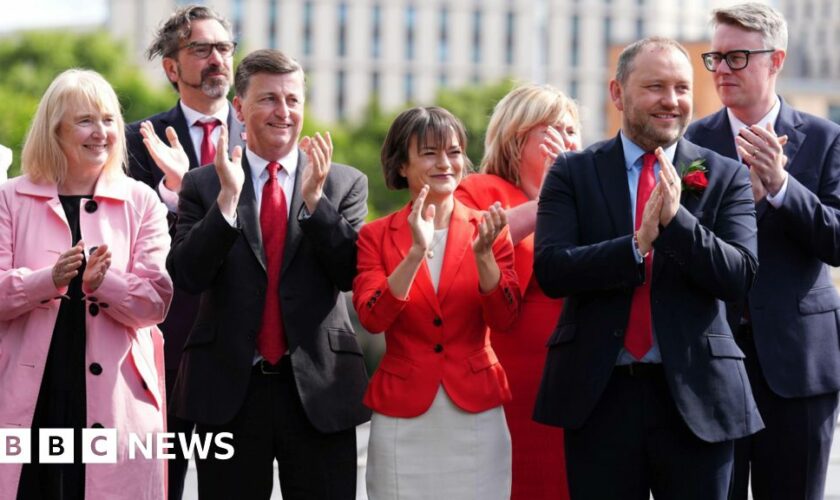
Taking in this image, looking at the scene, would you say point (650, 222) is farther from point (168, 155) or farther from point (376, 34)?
point (376, 34)

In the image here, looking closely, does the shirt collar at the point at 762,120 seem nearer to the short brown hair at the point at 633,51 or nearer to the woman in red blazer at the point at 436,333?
the short brown hair at the point at 633,51

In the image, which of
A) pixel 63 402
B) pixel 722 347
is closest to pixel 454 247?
pixel 722 347

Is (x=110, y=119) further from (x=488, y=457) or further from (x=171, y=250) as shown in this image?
(x=488, y=457)

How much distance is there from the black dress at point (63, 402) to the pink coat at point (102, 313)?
5cm

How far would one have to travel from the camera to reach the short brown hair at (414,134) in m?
5.74

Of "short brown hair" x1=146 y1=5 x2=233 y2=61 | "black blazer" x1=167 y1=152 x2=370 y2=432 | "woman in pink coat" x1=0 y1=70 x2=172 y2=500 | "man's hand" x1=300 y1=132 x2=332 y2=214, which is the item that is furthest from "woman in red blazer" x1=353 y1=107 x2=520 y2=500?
"short brown hair" x1=146 y1=5 x2=233 y2=61

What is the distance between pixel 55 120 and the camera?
5.87 meters

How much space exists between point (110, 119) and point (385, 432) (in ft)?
5.39

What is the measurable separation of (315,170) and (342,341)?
0.69 metres

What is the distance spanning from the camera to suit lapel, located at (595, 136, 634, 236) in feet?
17.5

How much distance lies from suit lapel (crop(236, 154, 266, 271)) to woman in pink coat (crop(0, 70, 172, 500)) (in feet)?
1.28

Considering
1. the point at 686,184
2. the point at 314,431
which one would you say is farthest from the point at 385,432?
the point at 686,184

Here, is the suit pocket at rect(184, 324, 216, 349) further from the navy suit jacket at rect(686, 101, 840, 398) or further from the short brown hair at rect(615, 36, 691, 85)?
the navy suit jacket at rect(686, 101, 840, 398)

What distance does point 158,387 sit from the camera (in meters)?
5.93
